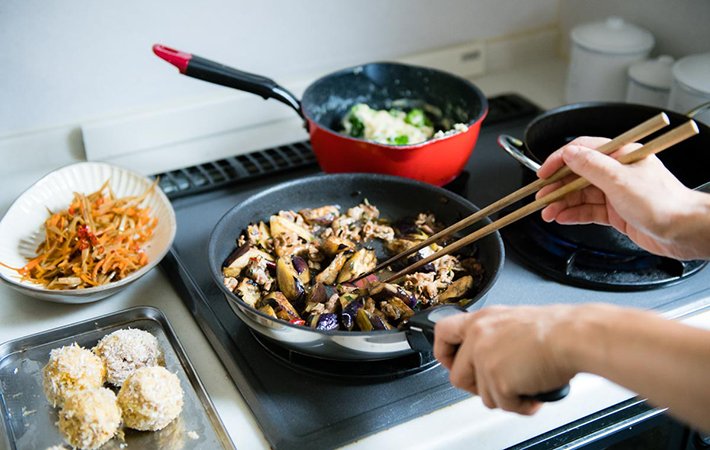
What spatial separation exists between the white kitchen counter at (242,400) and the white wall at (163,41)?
25 centimetres

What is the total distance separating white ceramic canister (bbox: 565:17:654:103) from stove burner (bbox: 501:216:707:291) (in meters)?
0.51

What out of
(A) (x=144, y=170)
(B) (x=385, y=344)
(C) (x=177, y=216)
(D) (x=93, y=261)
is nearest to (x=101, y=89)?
(A) (x=144, y=170)

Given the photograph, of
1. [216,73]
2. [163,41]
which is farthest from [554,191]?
[163,41]

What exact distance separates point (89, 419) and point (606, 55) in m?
1.22

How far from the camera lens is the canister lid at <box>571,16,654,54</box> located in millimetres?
1525

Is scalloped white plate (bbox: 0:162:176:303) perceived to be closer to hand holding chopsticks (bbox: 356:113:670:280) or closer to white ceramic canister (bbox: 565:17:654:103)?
hand holding chopsticks (bbox: 356:113:670:280)

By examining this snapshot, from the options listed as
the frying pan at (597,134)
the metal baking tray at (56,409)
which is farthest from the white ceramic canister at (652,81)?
the metal baking tray at (56,409)

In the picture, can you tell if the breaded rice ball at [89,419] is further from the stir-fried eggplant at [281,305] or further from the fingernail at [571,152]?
the fingernail at [571,152]

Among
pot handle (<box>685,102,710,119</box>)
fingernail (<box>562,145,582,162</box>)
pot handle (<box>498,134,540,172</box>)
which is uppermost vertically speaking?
fingernail (<box>562,145,582,162</box>)

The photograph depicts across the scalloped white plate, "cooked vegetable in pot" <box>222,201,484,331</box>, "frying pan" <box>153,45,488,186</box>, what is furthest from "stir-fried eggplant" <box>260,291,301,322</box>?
"frying pan" <box>153,45,488,186</box>

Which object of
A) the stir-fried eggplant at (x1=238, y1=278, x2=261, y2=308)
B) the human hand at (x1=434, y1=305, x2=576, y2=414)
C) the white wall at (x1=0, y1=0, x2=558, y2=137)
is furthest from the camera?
the white wall at (x1=0, y1=0, x2=558, y2=137)

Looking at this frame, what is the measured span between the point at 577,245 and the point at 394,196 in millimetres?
307

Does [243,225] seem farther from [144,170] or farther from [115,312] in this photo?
[144,170]

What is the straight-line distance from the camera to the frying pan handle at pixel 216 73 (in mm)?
1233
